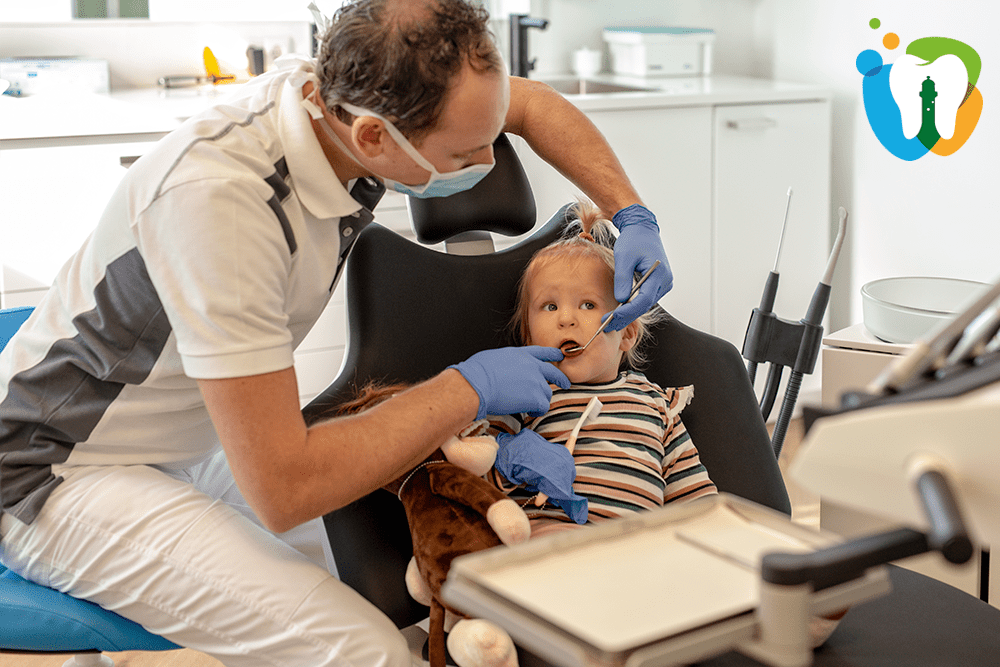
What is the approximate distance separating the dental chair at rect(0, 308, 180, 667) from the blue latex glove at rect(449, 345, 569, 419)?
1.73 ft

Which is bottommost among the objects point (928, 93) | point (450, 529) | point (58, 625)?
point (58, 625)

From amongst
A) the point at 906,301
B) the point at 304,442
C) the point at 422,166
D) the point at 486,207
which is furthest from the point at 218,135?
the point at 906,301

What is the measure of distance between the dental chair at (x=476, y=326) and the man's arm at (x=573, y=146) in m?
0.08

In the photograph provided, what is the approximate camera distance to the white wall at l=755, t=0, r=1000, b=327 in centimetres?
268

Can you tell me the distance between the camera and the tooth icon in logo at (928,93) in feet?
8.91

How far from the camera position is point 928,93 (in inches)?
109

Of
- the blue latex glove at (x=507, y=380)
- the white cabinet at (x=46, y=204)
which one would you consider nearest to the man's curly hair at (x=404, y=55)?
the blue latex glove at (x=507, y=380)

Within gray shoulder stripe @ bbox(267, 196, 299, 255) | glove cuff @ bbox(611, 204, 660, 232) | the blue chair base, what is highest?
gray shoulder stripe @ bbox(267, 196, 299, 255)

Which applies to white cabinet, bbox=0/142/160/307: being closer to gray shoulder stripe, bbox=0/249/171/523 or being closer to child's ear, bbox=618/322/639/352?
gray shoulder stripe, bbox=0/249/171/523

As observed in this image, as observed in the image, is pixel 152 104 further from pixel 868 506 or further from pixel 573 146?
pixel 868 506

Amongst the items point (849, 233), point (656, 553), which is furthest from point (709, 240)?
point (656, 553)

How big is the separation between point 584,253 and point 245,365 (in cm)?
66

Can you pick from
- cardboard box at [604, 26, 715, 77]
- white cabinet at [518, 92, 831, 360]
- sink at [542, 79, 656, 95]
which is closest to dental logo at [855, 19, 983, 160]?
white cabinet at [518, 92, 831, 360]

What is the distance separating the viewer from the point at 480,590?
70 centimetres
